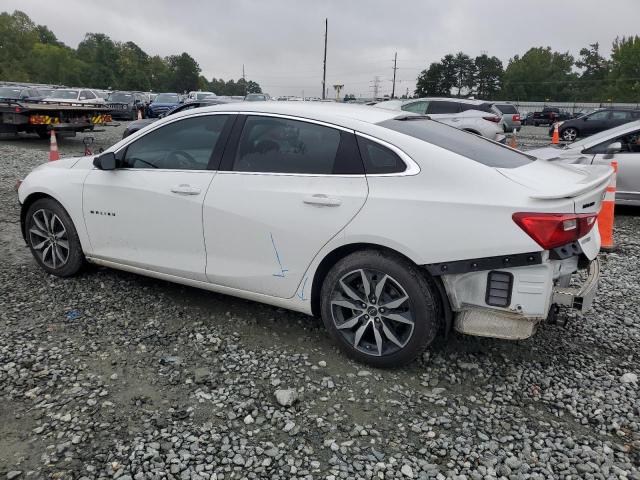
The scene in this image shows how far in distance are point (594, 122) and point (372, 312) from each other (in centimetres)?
2388

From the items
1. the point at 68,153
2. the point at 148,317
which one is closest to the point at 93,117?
the point at 68,153

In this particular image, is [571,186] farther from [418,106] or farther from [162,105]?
[162,105]

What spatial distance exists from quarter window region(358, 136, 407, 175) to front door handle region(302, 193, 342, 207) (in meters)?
0.27

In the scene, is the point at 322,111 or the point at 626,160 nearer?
the point at 322,111

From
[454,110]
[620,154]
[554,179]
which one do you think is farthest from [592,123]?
[554,179]

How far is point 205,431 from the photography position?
8.63 feet

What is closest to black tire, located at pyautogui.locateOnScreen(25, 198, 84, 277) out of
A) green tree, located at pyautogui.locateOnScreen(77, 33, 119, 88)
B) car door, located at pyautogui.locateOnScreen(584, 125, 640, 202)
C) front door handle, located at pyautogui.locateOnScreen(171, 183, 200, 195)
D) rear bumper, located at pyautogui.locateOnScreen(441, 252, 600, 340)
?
front door handle, located at pyautogui.locateOnScreen(171, 183, 200, 195)

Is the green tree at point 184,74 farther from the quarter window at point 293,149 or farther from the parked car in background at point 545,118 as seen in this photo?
the quarter window at point 293,149

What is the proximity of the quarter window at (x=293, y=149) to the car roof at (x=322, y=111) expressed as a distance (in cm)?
7

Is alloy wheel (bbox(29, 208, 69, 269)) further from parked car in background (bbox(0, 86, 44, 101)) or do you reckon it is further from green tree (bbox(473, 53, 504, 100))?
green tree (bbox(473, 53, 504, 100))

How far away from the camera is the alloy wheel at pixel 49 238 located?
4.48 meters

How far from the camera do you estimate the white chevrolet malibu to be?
2.81 m

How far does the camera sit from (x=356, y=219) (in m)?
3.08

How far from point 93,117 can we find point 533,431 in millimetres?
14918
